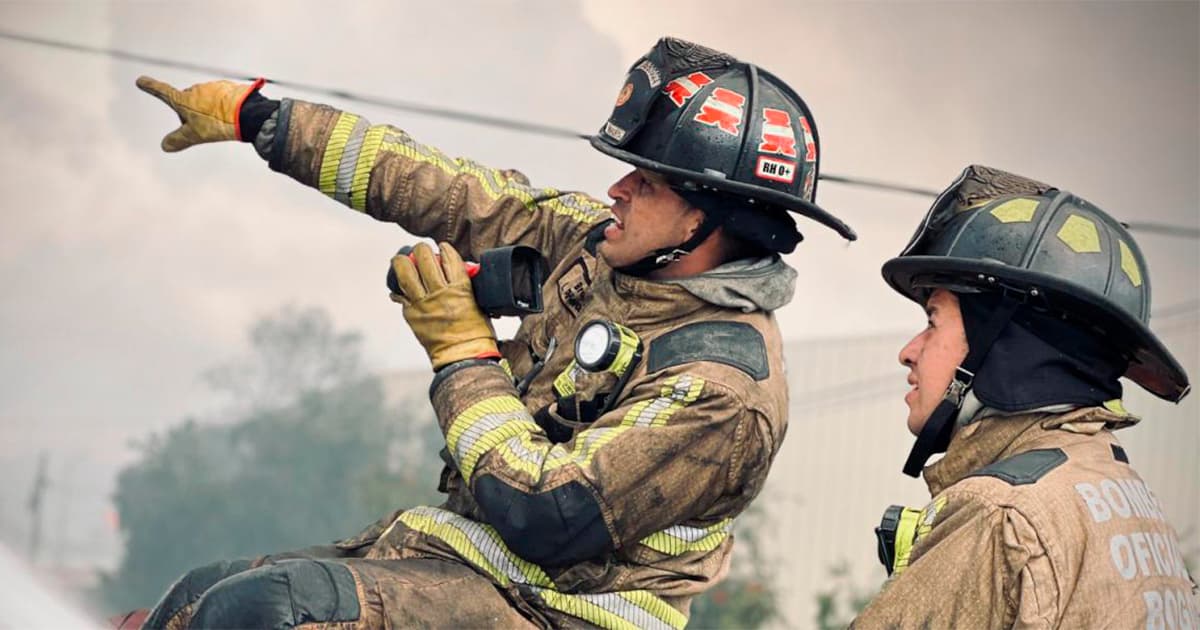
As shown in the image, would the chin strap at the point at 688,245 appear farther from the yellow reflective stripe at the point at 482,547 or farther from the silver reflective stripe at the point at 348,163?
the silver reflective stripe at the point at 348,163

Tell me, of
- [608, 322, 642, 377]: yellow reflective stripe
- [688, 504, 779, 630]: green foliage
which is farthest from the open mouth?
[688, 504, 779, 630]: green foliage

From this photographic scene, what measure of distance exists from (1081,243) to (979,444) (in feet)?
1.61

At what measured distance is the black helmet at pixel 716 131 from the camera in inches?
149

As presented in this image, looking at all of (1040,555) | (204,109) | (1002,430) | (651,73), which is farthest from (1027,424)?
(204,109)

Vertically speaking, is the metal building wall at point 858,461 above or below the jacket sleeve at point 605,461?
below

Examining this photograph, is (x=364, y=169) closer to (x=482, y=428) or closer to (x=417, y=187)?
(x=417, y=187)

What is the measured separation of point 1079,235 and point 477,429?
143 cm

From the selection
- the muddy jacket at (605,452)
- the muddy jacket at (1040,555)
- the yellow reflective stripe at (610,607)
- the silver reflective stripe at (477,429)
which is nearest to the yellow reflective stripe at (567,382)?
the muddy jacket at (605,452)

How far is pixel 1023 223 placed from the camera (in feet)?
11.0

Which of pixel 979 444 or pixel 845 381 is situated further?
pixel 845 381

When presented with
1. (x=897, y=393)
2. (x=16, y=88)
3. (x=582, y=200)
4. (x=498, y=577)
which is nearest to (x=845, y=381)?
(x=897, y=393)

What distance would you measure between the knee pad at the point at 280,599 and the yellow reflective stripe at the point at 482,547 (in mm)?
327

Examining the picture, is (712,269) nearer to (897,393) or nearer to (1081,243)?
(1081,243)

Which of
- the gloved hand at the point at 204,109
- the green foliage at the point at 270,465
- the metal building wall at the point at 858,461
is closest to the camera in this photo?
the gloved hand at the point at 204,109
